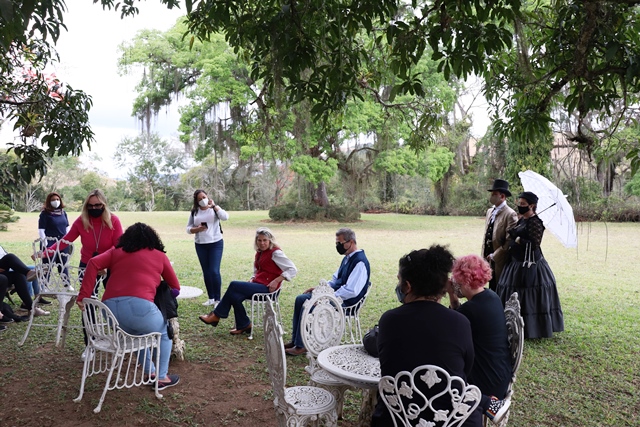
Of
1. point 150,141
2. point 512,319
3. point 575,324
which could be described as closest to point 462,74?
point 512,319

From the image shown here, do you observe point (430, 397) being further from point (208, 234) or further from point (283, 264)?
point (208, 234)

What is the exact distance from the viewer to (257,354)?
533cm

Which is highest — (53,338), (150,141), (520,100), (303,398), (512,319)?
(150,141)

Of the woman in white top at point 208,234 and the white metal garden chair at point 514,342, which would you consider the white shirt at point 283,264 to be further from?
the white metal garden chair at point 514,342

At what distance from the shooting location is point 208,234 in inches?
279

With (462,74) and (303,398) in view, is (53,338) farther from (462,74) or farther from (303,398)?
(462,74)

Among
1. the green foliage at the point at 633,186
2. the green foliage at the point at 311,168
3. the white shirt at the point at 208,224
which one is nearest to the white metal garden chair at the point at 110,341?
the white shirt at the point at 208,224

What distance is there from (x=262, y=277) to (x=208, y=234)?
1.55 m

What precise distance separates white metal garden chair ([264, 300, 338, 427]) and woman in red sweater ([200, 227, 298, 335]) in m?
2.54

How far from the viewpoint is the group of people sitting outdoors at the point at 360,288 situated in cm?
247

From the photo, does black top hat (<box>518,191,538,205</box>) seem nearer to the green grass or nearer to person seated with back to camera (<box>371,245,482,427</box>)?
the green grass

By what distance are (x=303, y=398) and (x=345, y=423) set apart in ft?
2.70

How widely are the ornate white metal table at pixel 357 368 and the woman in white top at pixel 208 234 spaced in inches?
155

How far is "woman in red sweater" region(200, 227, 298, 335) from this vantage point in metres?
5.67
